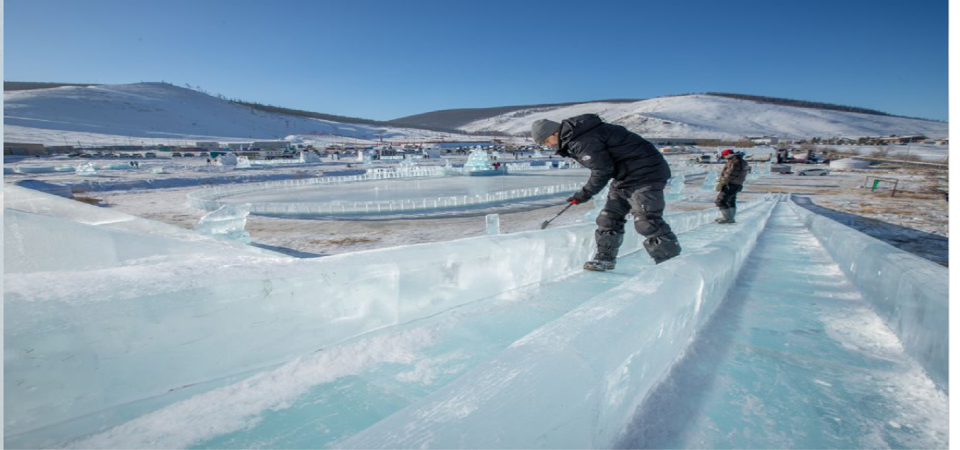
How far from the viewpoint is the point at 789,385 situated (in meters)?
1.25

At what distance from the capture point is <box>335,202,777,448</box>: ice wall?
27.7 inches

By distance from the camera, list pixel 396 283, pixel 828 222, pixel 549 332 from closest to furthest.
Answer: pixel 549 332 < pixel 396 283 < pixel 828 222

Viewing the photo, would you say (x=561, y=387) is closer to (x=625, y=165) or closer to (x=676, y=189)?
(x=625, y=165)

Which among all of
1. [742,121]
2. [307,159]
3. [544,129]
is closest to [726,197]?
[544,129]

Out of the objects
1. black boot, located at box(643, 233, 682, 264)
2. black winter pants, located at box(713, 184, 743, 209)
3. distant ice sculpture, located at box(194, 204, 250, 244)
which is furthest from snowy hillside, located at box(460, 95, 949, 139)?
black boot, located at box(643, 233, 682, 264)

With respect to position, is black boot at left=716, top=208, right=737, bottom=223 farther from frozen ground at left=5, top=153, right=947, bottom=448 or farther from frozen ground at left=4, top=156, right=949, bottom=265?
frozen ground at left=5, top=153, right=947, bottom=448

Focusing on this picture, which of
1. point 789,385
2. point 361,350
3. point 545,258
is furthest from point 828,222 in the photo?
point 361,350

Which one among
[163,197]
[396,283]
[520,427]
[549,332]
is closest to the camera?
[520,427]

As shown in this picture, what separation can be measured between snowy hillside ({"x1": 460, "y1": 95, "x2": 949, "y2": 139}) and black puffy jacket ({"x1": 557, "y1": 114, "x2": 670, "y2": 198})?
6173 centimetres

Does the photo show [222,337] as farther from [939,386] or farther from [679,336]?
[939,386]

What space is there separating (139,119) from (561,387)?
281 ft

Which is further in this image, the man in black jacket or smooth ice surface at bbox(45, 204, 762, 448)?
the man in black jacket

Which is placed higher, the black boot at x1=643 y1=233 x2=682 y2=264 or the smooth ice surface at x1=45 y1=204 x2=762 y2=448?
the black boot at x1=643 y1=233 x2=682 y2=264

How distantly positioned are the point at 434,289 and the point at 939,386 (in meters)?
1.80
